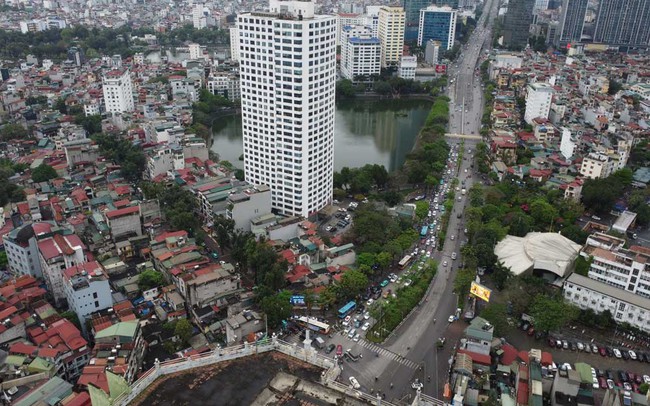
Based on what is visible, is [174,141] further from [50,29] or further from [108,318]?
[50,29]

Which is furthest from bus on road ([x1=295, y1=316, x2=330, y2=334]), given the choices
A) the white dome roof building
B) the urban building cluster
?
the urban building cluster

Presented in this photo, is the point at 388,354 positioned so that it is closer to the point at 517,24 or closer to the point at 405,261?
the point at 405,261

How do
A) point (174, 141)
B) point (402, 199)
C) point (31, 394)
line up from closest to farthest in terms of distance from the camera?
point (31, 394) < point (402, 199) < point (174, 141)

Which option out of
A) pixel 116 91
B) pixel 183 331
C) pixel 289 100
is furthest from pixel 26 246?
pixel 116 91

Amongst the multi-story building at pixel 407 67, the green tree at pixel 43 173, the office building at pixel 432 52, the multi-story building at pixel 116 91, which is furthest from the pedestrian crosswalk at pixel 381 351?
the office building at pixel 432 52

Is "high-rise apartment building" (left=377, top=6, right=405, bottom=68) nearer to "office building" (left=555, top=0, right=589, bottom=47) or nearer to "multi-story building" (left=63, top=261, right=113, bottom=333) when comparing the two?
"office building" (left=555, top=0, right=589, bottom=47)

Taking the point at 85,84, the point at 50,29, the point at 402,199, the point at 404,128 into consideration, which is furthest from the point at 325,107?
the point at 50,29
